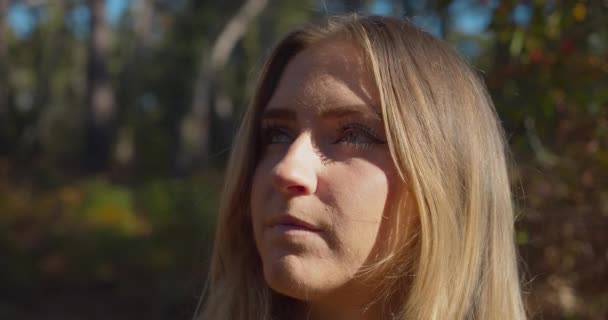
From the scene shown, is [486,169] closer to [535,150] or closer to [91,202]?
[535,150]

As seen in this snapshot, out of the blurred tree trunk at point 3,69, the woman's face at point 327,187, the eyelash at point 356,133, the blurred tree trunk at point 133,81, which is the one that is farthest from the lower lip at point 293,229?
the blurred tree trunk at point 133,81

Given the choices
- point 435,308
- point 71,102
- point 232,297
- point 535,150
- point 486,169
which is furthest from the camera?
point 71,102

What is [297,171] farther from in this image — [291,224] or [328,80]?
[328,80]

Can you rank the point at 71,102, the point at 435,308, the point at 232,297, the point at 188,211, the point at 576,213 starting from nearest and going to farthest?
the point at 435,308 → the point at 232,297 → the point at 576,213 → the point at 188,211 → the point at 71,102

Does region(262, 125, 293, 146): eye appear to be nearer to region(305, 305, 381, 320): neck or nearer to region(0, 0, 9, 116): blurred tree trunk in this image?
region(305, 305, 381, 320): neck

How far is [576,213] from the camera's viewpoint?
10.9ft

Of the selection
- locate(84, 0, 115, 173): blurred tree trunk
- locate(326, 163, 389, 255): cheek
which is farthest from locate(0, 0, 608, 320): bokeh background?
locate(326, 163, 389, 255): cheek

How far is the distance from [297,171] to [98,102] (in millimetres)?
15234

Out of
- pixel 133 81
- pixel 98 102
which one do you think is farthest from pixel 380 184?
pixel 133 81

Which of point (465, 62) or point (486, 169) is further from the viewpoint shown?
point (465, 62)

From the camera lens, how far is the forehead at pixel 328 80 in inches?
70.7

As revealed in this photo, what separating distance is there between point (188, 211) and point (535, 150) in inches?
340

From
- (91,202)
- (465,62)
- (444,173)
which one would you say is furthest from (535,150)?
(91,202)

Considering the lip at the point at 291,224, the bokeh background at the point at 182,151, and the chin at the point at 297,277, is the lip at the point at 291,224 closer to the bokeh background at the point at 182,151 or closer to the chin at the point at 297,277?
the chin at the point at 297,277
